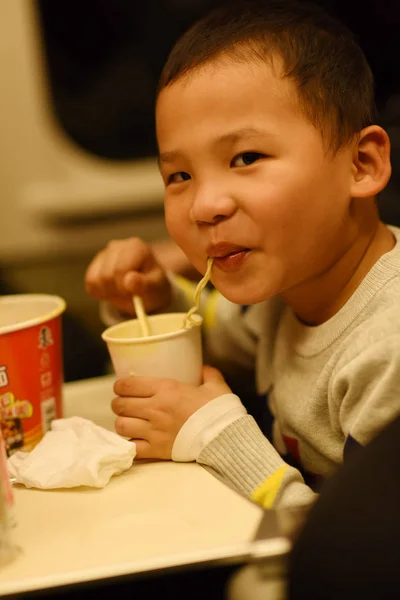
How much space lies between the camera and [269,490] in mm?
771

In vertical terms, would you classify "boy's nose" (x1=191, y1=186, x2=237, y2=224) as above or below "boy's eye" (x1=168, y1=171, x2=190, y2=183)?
below

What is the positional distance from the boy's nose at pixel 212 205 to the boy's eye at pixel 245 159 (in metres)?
0.04

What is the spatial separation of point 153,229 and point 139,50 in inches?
26.6

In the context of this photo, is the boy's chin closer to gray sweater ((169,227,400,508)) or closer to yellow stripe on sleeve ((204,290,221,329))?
gray sweater ((169,227,400,508))

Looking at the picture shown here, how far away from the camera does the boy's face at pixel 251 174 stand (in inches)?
32.6

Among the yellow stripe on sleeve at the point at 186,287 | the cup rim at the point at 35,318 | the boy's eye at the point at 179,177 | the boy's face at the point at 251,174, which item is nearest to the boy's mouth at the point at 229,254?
the boy's face at the point at 251,174

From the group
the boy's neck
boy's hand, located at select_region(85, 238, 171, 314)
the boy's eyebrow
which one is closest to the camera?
the boy's eyebrow

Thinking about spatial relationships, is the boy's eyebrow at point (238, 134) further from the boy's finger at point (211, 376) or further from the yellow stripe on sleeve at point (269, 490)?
the yellow stripe on sleeve at point (269, 490)

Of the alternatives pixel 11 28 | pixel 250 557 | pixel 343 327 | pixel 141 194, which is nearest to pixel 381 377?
pixel 343 327

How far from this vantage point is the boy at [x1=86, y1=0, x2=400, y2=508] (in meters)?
0.79

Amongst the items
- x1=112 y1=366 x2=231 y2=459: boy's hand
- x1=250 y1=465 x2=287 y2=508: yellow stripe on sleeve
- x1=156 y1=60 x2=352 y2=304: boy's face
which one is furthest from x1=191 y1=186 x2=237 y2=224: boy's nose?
x1=250 y1=465 x2=287 y2=508: yellow stripe on sleeve

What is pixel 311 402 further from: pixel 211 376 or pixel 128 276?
pixel 128 276

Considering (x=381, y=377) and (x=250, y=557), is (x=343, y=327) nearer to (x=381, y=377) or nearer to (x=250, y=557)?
(x=381, y=377)

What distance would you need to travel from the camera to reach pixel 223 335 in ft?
3.97
